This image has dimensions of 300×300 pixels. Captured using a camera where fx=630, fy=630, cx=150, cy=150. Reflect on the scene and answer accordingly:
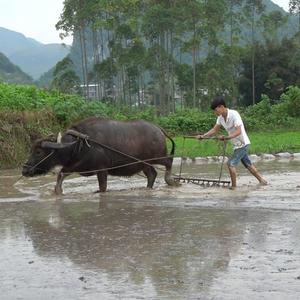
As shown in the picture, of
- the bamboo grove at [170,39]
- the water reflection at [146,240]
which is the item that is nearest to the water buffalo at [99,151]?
the water reflection at [146,240]

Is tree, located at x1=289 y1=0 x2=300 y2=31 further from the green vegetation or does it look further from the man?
the man

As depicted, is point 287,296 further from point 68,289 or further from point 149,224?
point 149,224

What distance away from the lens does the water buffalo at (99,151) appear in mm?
10734

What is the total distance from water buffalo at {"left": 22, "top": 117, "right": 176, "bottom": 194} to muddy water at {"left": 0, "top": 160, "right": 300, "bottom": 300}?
1.38 feet

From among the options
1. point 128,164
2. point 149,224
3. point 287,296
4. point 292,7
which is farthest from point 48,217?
point 292,7

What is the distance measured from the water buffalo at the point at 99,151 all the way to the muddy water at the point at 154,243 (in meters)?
0.42

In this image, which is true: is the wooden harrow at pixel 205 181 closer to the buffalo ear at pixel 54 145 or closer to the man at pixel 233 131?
the man at pixel 233 131

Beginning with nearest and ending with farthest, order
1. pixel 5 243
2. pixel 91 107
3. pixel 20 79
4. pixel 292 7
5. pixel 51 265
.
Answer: pixel 51 265 → pixel 5 243 → pixel 91 107 → pixel 292 7 → pixel 20 79

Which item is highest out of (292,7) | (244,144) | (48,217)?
(292,7)

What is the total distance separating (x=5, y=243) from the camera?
693cm

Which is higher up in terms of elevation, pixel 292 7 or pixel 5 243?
pixel 292 7

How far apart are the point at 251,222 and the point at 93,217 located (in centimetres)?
217

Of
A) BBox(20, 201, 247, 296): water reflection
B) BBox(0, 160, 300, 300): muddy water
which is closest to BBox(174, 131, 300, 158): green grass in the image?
BBox(0, 160, 300, 300): muddy water

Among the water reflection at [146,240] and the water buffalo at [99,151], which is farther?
the water buffalo at [99,151]
